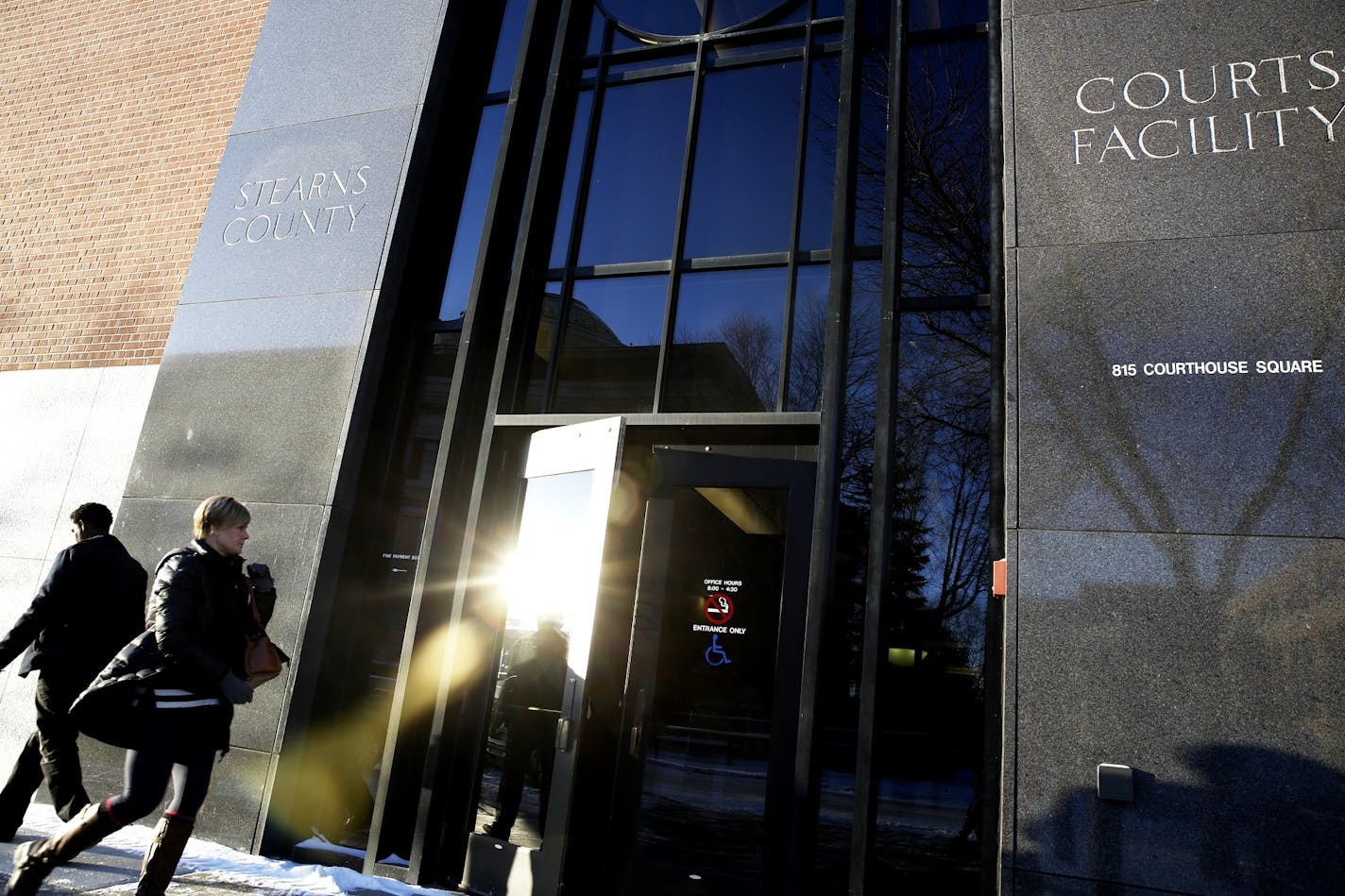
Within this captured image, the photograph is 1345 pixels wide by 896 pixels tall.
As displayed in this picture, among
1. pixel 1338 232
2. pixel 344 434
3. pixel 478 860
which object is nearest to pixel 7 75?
pixel 344 434

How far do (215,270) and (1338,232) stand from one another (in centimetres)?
703

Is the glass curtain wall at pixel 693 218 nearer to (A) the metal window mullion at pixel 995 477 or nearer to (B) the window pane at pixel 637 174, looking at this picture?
(B) the window pane at pixel 637 174

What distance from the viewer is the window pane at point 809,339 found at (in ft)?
16.4

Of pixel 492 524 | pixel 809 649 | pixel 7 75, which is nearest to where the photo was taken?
pixel 809 649

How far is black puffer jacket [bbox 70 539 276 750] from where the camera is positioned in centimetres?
353

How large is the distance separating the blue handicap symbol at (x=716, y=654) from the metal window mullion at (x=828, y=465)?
0.45 meters

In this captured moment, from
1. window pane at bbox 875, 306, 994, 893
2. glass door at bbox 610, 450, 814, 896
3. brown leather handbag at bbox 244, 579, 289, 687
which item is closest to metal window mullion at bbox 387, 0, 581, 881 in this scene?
glass door at bbox 610, 450, 814, 896

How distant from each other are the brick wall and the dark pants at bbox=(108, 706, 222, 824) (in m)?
4.16

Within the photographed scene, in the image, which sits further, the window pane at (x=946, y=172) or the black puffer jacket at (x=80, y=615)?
the window pane at (x=946, y=172)

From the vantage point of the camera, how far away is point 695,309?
5578 mm

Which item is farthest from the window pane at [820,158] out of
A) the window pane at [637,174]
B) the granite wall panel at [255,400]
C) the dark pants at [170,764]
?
the dark pants at [170,764]

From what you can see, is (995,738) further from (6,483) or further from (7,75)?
(7,75)

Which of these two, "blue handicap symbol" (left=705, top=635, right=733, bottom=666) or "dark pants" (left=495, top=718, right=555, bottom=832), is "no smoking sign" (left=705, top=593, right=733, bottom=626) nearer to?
"blue handicap symbol" (left=705, top=635, right=733, bottom=666)

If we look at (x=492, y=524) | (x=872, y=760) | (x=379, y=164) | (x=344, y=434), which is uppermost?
(x=379, y=164)
